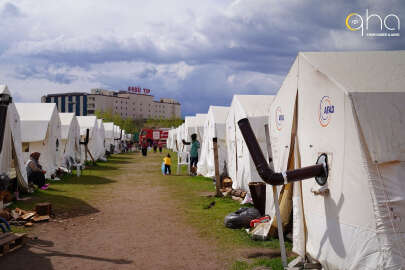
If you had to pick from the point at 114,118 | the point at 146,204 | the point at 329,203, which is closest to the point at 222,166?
the point at 146,204

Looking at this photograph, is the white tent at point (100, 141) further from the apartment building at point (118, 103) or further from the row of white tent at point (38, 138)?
the apartment building at point (118, 103)

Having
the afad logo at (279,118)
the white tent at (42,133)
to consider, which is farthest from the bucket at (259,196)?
the white tent at (42,133)

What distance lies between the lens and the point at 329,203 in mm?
5332

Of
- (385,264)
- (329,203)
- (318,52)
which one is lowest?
(385,264)

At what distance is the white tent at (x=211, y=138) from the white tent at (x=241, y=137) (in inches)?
80.2

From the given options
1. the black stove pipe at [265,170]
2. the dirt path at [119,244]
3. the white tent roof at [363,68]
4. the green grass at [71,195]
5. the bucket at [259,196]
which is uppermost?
the white tent roof at [363,68]

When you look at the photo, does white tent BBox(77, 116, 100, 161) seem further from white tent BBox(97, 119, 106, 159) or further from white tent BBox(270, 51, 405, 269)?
white tent BBox(270, 51, 405, 269)

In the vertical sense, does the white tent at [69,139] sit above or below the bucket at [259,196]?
above

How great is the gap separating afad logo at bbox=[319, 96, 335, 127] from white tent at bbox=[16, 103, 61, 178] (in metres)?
14.0

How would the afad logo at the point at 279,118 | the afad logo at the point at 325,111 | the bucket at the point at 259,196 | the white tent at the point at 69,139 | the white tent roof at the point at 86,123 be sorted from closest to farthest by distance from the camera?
the afad logo at the point at 325,111 < the afad logo at the point at 279,118 < the bucket at the point at 259,196 < the white tent at the point at 69,139 < the white tent roof at the point at 86,123

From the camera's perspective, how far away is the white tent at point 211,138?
59.8ft

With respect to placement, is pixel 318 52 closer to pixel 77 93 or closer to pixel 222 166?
pixel 222 166

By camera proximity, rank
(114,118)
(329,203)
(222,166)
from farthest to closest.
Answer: (114,118) → (222,166) → (329,203)

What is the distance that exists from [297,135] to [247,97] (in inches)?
328
